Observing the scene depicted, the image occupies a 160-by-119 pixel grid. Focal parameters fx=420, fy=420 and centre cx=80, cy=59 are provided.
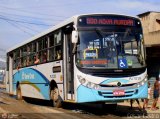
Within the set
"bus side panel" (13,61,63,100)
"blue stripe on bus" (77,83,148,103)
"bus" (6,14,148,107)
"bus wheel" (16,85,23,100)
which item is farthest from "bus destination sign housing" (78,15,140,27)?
"bus wheel" (16,85,23,100)

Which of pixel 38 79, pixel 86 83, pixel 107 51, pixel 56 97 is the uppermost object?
pixel 107 51

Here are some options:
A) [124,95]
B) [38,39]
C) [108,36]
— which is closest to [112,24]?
[108,36]

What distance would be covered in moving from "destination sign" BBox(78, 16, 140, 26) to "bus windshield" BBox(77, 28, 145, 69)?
254mm

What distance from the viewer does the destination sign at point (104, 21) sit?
13.9 metres

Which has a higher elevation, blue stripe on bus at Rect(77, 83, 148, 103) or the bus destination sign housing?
the bus destination sign housing

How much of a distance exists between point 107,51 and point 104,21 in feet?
3.53

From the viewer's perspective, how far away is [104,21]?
13953 mm

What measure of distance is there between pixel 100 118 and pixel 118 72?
158 cm

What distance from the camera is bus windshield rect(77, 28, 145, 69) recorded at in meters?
13.5

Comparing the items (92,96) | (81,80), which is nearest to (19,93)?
(81,80)

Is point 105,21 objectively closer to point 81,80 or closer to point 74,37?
point 74,37

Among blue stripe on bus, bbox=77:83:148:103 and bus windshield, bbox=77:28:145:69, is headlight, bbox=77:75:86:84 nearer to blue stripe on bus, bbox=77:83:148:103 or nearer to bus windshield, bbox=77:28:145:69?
blue stripe on bus, bbox=77:83:148:103

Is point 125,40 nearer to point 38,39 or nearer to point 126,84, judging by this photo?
point 126,84

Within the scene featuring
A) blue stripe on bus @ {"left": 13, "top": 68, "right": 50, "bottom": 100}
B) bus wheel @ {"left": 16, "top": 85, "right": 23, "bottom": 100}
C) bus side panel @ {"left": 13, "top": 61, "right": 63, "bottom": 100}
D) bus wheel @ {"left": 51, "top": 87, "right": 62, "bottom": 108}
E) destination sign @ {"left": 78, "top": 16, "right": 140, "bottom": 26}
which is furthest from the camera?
bus wheel @ {"left": 16, "top": 85, "right": 23, "bottom": 100}
